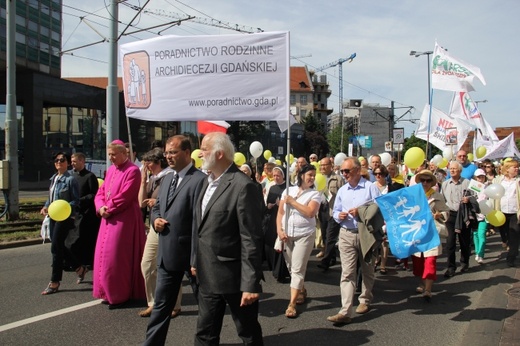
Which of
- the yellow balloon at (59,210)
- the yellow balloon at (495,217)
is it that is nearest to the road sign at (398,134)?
the yellow balloon at (495,217)

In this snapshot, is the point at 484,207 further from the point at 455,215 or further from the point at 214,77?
the point at 214,77

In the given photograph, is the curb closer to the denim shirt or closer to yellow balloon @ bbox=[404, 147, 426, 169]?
the denim shirt

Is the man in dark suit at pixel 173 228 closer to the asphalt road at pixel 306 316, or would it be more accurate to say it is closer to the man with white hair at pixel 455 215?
the asphalt road at pixel 306 316

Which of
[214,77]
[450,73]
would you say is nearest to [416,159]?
[214,77]

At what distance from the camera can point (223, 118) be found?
5.53 metres

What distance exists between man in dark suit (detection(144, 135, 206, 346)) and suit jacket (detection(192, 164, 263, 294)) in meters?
0.62

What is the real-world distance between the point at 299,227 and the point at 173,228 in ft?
5.95

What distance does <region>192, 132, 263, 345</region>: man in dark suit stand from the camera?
3236 millimetres

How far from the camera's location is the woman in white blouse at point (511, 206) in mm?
7883

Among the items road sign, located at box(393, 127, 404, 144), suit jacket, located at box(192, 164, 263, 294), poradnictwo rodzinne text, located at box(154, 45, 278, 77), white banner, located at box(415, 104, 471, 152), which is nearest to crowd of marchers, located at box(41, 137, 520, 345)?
suit jacket, located at box(192, 164, 263, 294)

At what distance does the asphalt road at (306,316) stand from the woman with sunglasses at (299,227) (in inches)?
16.4

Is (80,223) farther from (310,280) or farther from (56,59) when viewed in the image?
(56,59)

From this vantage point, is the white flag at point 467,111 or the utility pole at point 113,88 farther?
the white flag at point 467,111

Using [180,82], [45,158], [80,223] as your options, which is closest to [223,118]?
[180,82]
